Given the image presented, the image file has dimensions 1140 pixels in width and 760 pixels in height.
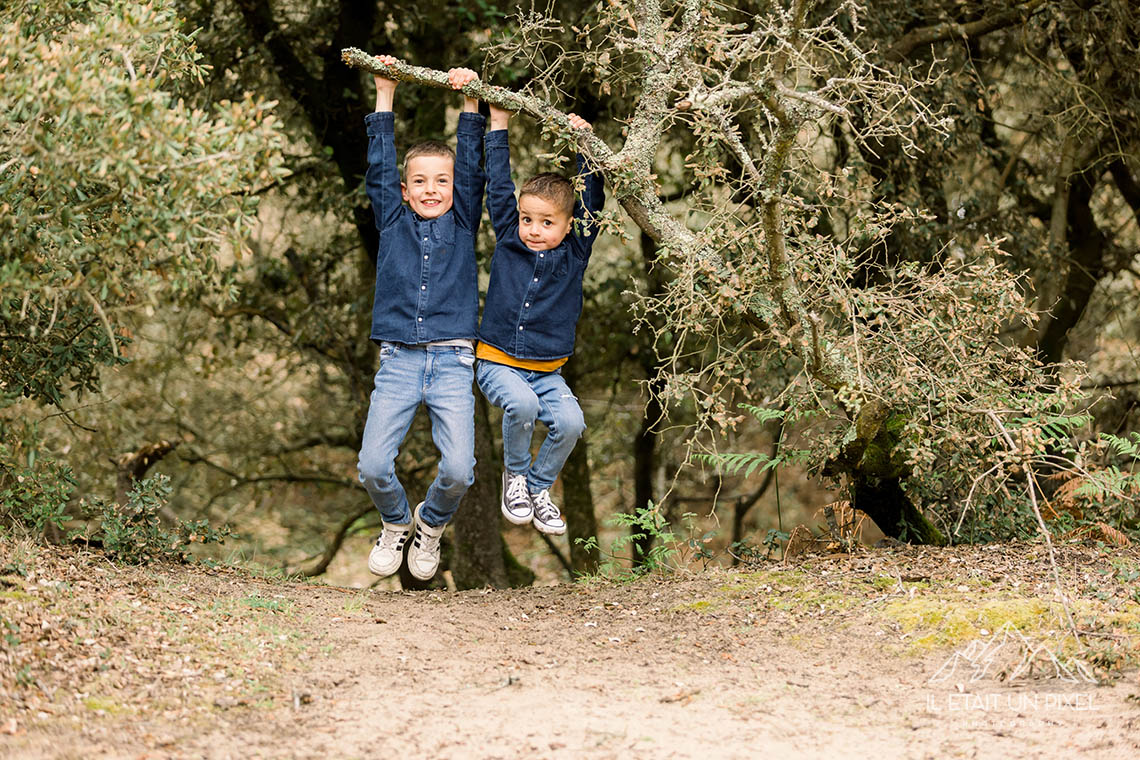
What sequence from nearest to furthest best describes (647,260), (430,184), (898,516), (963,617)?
(963,617) → (430,184) → (898,516) → (647,260)

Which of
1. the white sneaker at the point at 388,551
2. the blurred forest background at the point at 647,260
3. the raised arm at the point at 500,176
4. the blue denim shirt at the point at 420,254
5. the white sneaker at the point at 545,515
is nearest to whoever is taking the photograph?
the blurred forest background at the point at 647,260

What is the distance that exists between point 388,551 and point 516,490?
28.8 inches

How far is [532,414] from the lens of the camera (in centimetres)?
515

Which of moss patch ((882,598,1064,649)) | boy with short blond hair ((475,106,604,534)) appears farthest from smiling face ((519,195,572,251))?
moss patch ((882,598,1064,649))

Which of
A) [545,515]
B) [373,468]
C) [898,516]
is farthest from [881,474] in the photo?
[373,468]

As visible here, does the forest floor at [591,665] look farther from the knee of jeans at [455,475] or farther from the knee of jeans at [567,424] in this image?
the knee of jeans at [567,424]

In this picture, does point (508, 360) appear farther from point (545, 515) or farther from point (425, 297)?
point (545, 515)

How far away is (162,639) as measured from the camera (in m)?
3.80

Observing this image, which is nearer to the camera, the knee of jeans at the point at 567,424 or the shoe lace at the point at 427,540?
the knee of jeans at the point at 567,424

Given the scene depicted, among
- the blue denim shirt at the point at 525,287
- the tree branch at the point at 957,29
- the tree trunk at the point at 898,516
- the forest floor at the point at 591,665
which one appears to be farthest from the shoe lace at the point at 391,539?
the tree branch at the point at 957,29

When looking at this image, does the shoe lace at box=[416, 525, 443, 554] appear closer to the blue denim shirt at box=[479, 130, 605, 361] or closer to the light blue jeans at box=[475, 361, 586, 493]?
the light blue jeans at box=[475, 361, 586, 493]

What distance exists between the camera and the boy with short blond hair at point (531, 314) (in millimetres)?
5156

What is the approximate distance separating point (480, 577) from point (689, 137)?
3.60m

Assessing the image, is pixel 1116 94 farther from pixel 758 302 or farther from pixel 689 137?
pixel 758 302
